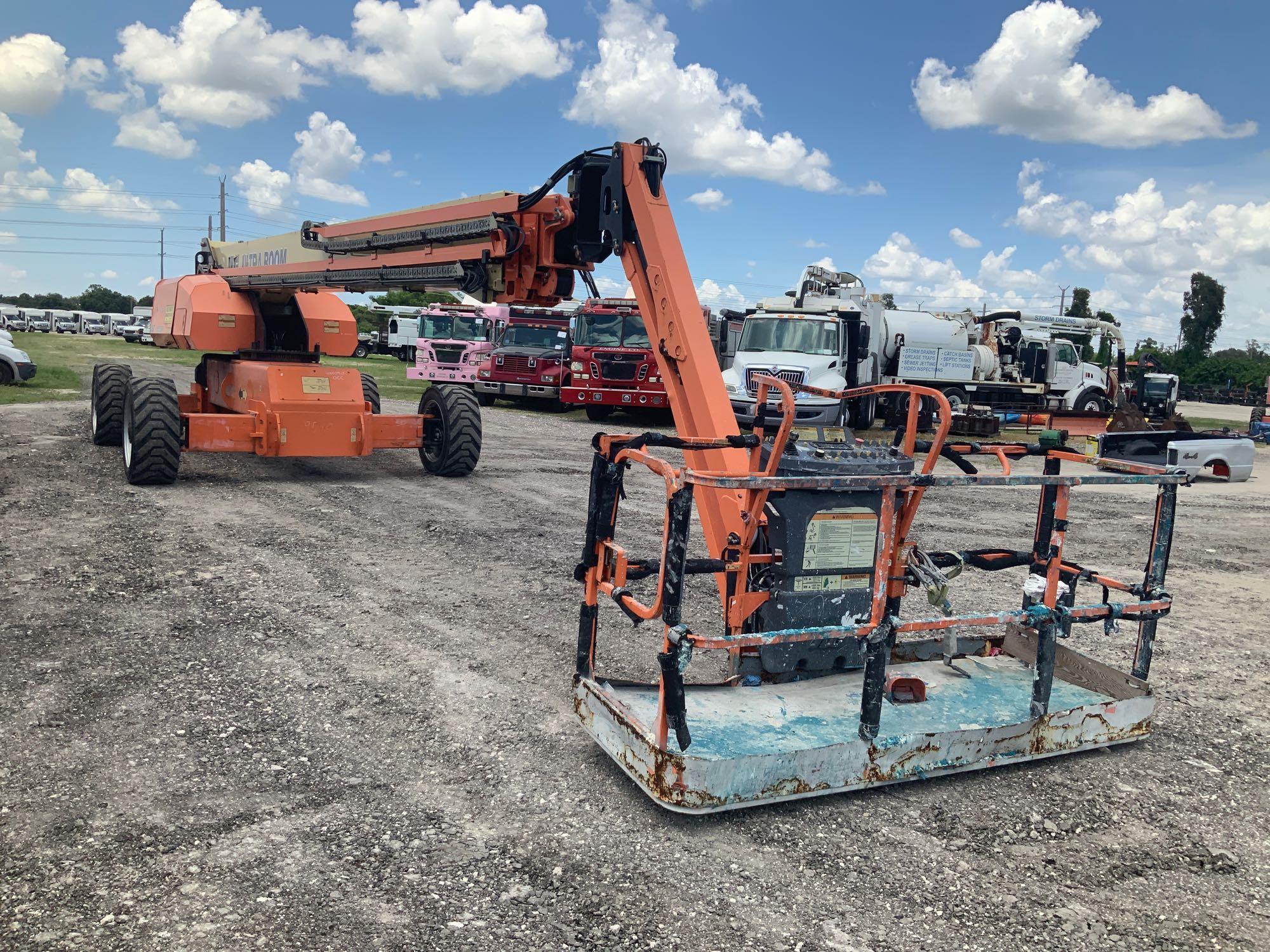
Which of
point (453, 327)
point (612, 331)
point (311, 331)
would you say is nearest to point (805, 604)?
point (311, 331)

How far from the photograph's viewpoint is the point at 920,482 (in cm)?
411

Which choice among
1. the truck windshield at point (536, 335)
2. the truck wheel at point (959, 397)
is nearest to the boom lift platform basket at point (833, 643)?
the truck windshield at point (536, 335)

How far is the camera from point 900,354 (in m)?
23.4

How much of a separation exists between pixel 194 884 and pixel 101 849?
46cm

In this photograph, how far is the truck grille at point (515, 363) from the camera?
74.5 ft

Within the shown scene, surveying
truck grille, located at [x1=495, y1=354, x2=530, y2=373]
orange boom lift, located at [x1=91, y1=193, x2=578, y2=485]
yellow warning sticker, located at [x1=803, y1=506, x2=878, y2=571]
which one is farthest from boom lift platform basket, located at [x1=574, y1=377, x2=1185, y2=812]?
truck grille, located at [x1=495, y1=354, x2=530, y2=373]

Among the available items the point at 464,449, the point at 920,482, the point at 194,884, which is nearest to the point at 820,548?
the point at 920,482

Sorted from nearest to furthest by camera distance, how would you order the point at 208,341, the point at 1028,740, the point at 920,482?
the point at 920,482
the point at 1028,740
the point at 208,341

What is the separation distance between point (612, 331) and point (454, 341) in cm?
677

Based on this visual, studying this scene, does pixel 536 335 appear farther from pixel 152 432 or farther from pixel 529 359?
pixel 152 432

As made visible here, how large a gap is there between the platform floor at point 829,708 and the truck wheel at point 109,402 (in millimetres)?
9549

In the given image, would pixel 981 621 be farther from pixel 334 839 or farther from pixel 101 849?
pixel 101 849

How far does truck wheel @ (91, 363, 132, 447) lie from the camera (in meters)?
11.8

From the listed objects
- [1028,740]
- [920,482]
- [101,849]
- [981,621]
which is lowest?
[101,849]
